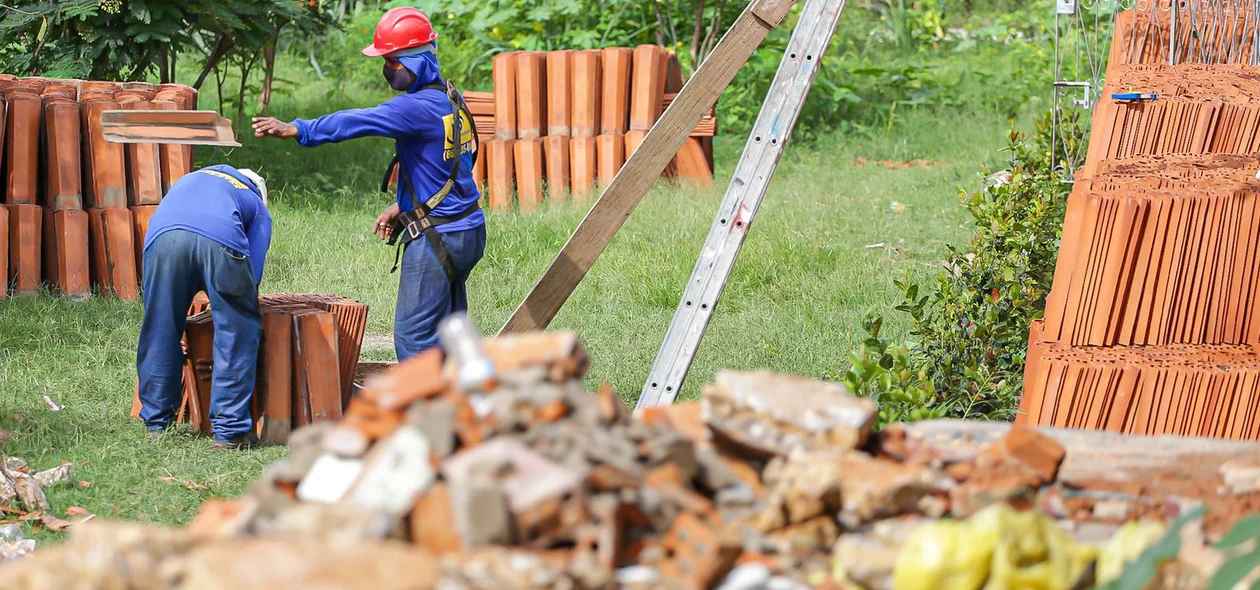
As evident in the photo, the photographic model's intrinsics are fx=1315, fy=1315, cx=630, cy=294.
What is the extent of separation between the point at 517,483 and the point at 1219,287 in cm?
270

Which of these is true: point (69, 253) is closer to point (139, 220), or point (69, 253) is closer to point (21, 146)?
point (139, 220)

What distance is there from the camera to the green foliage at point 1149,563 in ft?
7.22

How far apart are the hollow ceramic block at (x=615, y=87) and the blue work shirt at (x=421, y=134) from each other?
502 cm

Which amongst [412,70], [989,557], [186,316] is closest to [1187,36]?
[989,557]

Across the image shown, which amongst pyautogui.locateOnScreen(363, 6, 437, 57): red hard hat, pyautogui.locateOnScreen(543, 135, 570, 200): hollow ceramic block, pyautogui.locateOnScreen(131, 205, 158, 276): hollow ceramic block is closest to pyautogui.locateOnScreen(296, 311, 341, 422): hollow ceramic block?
pyautogui.locateOnScreen(363, 6, 437, 57): red hard hat

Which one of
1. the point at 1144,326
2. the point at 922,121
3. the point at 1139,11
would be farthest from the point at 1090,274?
the point at 922,121

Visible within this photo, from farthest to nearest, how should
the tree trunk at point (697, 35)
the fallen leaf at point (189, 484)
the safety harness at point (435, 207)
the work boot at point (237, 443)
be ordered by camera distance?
1. the tree trunk at point (697, 35)
2. the safety harness at point (435, 207)
3. the work boot at point (237, 443)
4. the fallen leaf at point (189, 484)

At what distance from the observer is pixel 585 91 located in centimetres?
1139

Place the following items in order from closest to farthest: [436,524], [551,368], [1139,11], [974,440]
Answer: [436,524]
[551,368]
[974,440]
[1139,11]

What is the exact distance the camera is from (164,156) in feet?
29.2

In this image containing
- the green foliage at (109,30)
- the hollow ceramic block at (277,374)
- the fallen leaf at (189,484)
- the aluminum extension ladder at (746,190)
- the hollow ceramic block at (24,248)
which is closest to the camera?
the aluminum extension ladder at (746,190)

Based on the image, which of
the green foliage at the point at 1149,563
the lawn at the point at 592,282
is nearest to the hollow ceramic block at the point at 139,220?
Result: the lawn at the point at 592,282

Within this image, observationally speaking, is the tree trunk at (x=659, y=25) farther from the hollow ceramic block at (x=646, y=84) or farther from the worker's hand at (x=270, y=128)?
the worker's hand at (x=270, y=128)

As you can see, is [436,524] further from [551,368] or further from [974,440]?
[974,440]
